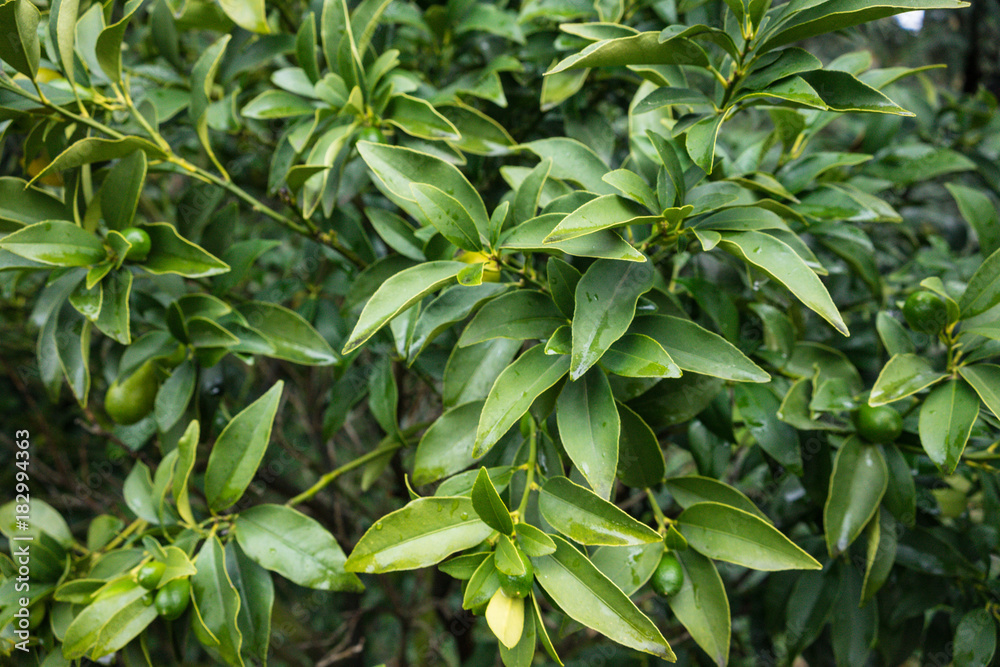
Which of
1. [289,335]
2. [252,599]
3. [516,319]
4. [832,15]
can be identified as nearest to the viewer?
[832,15]

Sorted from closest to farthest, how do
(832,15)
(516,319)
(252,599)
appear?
(832,15)
(516,319)
(252,599)

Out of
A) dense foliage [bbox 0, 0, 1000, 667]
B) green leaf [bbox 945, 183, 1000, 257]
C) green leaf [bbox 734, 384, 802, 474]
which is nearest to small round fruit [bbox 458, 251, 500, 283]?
dense foliage [bbox 0, 0, 1000, 667]

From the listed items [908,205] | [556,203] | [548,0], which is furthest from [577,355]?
[908,205]

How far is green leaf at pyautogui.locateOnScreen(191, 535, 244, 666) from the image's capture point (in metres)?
0.68

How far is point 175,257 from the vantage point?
795 mm

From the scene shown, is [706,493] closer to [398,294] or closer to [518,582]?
[518,582]

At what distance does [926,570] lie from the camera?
0.89 metres

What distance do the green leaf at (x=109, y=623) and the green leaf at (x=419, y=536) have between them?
32 cm

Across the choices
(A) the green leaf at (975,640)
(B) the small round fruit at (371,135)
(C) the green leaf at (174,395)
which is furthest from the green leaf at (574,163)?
(A) the green leaf at (975,640)

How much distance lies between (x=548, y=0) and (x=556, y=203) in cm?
49

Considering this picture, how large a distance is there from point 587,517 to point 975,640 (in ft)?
2.23

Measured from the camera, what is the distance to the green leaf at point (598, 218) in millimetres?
523

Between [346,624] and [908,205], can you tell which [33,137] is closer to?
[346,624]

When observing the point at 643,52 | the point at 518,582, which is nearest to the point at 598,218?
the point at 643,52
